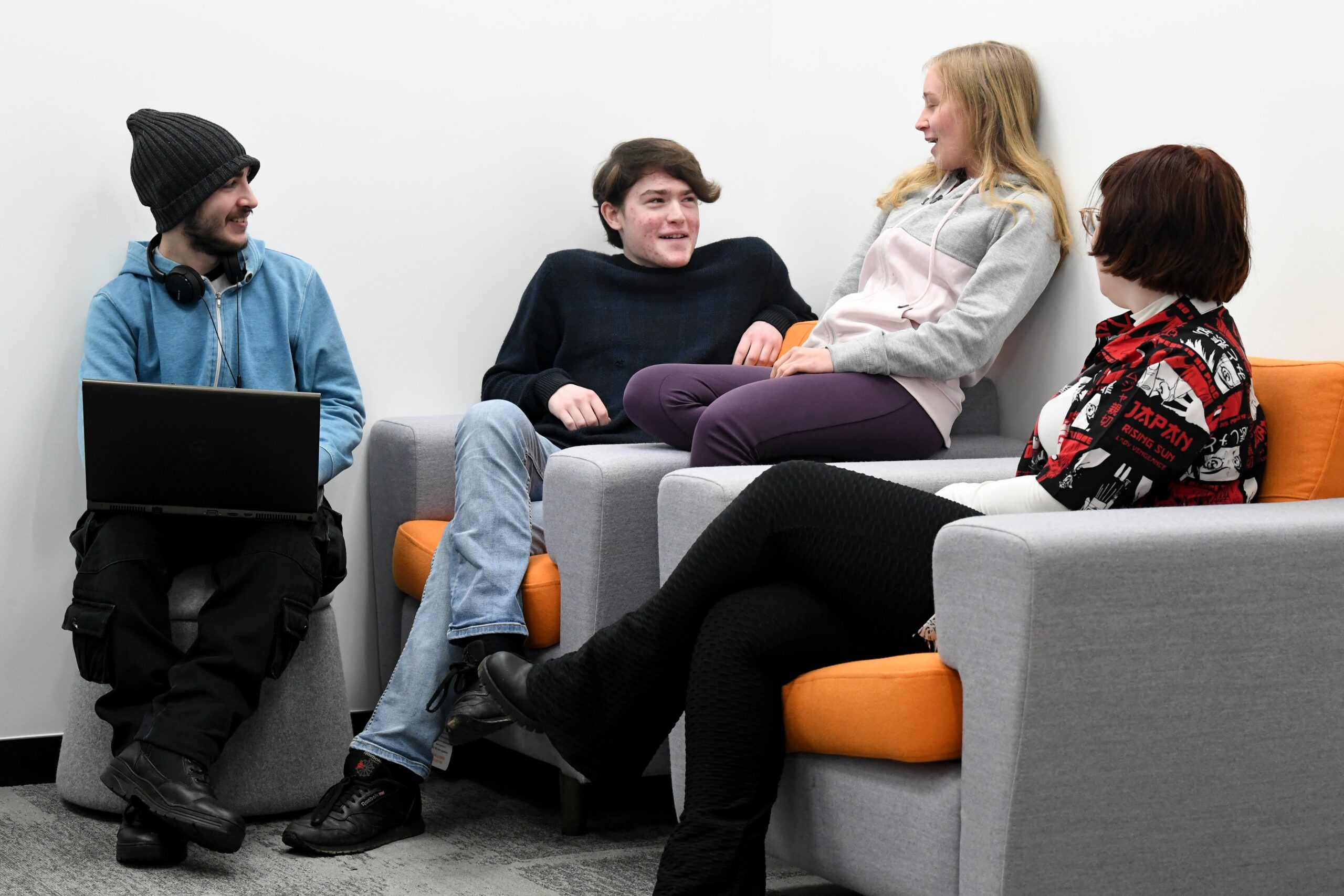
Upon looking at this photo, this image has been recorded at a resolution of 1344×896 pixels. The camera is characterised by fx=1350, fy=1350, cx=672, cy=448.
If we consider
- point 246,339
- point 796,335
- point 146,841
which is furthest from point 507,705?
point 796,335

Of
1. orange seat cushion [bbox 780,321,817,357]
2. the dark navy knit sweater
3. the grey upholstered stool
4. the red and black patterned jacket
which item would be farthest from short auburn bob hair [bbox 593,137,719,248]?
the red and black patterned jacket

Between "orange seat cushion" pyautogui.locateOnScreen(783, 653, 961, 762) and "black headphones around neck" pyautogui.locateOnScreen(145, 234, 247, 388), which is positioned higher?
"black headphones around neck" pyautogui.locateOnScreen(145, 234, 247, 388)

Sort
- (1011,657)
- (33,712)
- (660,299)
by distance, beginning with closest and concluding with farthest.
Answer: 1. (1011,657)
2. (33,712)
3. (660,299)

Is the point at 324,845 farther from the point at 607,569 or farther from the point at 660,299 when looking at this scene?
the point at 660,299

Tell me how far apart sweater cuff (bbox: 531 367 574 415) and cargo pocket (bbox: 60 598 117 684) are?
97 centimetres

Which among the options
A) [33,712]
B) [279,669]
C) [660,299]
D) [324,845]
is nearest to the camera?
[324,845]

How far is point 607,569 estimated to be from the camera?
2.23m

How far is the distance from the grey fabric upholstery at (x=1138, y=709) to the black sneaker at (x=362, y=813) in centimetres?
98

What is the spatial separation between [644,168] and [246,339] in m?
0.94

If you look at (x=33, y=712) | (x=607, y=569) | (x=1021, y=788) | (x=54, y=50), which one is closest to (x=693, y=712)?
(x=1021, y=788)

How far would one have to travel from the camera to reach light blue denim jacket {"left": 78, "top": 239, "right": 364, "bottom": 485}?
2574 millimetres

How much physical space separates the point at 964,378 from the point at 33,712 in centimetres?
197

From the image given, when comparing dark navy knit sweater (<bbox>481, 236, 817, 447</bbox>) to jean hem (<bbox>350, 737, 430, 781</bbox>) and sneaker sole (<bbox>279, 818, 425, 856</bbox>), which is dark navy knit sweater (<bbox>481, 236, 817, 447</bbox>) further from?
sneaker sole (<bbox>279, 818, 425, 856</bbox>)

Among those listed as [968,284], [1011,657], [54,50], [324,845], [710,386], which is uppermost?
[54,50]
